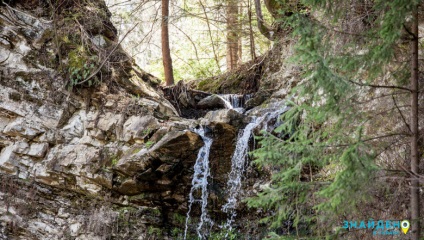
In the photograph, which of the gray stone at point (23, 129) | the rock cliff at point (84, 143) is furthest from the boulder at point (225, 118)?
the gray stone at point (23, 129)

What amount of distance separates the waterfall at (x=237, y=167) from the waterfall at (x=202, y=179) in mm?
415

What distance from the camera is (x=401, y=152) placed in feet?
15.6

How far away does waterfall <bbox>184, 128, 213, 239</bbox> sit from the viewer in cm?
737

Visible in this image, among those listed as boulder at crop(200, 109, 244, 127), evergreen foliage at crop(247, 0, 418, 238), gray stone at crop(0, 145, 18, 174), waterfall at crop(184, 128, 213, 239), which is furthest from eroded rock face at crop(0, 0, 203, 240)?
evergreen foliage at crop(247, 0, 418, 238)

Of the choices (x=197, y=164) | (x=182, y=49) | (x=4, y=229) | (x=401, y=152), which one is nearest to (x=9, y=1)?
(x=4, y=229)

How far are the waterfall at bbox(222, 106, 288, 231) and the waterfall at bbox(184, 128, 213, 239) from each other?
0.41 meters

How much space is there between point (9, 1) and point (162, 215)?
585cm

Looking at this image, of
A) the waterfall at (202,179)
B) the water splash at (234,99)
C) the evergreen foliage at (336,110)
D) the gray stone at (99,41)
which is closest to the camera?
the evergreen foliage at (336,110)

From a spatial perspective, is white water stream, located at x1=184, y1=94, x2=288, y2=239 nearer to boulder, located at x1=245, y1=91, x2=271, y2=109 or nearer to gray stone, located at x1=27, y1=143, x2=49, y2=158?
boulder, located at x1=245, y1=91, x2=271, y2=109

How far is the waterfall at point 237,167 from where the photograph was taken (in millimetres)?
7430

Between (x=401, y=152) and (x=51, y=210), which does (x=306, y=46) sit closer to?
(x=401, y=152)

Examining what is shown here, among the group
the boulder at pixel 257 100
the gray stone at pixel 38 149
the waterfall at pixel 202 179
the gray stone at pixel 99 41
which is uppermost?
the gray stone at pixel 99 41

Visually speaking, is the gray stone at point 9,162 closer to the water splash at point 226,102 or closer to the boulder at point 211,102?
the boulder at point 211,102

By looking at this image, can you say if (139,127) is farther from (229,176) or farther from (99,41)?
(99,41)
